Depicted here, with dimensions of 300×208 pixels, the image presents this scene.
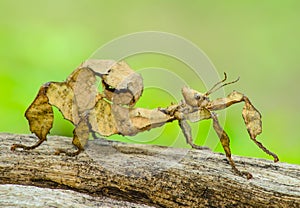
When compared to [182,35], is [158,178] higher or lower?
lower

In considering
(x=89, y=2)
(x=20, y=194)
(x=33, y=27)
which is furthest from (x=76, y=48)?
(x=20, y=194)

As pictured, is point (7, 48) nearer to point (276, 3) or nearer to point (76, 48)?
point (76, 48)

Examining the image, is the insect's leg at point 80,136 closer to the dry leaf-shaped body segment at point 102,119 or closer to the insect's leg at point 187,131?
the dry leaf-shaped body segment at point 102,119

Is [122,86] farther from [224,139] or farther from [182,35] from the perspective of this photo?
[182,35]

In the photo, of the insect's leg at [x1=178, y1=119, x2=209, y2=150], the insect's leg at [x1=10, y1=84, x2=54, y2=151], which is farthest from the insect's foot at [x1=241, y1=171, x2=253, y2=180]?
the insect's leg at [x1=10, y1=84, x2=54, y2=151]

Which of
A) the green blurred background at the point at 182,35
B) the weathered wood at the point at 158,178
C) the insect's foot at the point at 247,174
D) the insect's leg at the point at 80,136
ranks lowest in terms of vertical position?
the weathered wood at the point at 158,178

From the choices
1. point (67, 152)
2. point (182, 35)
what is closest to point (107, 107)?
point (67, 152)

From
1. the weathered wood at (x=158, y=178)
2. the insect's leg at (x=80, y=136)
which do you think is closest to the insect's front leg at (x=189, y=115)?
the weathered wood at (x=158, y=178)
